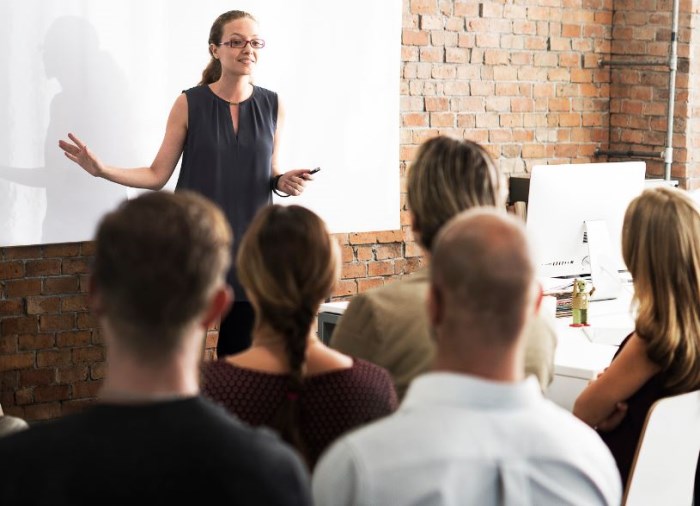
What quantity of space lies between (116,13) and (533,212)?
192 cm

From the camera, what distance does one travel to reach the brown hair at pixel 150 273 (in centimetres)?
123

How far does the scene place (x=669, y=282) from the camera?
8.24ft

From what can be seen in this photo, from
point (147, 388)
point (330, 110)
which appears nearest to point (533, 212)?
point (330, 110)

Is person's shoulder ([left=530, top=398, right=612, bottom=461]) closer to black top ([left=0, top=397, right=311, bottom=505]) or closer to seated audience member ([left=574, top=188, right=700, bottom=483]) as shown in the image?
black top ([left=0, top=397, right=311, bottom=505])

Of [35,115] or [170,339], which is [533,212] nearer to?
[35,115]

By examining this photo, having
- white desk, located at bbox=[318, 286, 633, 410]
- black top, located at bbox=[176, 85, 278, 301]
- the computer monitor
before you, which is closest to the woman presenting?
black top, located at bbox=[176, 85, 278, 301]

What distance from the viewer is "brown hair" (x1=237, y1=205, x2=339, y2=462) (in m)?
1.90

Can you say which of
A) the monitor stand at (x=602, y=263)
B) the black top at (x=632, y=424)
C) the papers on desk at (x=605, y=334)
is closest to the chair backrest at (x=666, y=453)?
the black top at (x=632, y=424)

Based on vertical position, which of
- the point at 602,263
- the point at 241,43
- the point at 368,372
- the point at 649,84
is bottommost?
the point at 602,263

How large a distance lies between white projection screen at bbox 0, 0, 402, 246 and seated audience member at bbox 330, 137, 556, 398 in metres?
2.36

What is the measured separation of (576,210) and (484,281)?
259 centimetres

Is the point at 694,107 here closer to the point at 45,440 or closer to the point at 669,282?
the point at 669,282

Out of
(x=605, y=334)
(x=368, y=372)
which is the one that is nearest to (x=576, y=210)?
(x=605, y=334)

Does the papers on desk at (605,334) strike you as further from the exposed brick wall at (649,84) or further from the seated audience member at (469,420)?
the exposed brick wall at (649,84)
